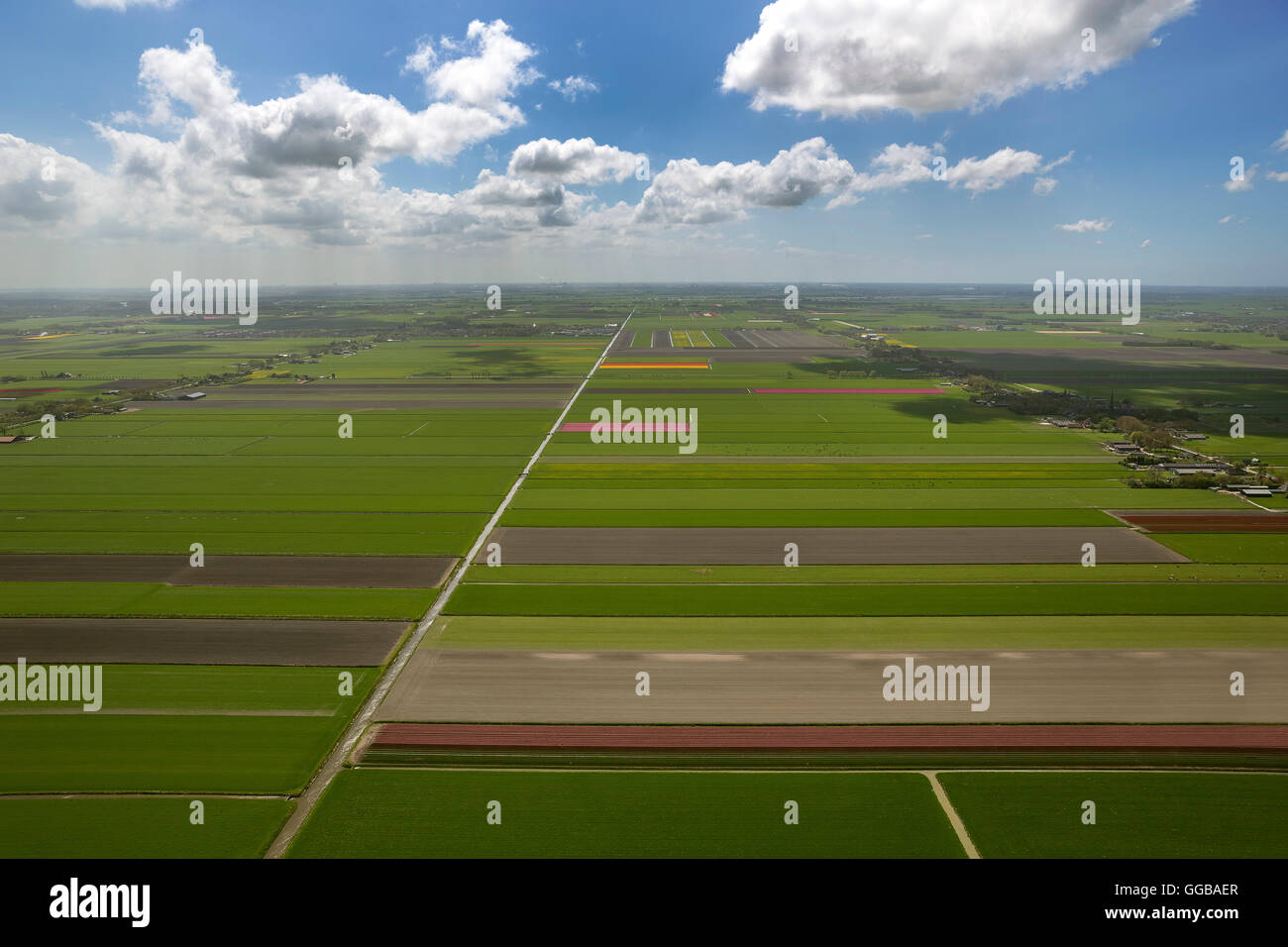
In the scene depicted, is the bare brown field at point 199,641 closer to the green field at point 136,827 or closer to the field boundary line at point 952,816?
the green field at point 136,827

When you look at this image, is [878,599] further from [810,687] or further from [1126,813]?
[1126,813]

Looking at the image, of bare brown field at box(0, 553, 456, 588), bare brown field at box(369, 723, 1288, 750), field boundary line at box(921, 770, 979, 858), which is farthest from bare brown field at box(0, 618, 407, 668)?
field boundary line at box(921, 770, 979, 858)

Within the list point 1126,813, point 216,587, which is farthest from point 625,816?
point 216,587

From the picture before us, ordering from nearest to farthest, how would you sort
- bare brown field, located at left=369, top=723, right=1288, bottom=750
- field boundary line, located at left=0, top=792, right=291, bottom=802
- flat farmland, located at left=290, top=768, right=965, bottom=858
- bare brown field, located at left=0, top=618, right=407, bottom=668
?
flat farmland, located at left=290, top=768, right=965, bottom=858
field boundary line, located at left=0, top=792, right=291, bottom=802
bare brown field, located at left=369, top=723, right=1288, bottom=750
bare brown field, located at left=0, top=618, right=407, bottom=668

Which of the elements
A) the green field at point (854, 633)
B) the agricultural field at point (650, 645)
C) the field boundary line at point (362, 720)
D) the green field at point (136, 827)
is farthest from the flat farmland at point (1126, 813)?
the green field at point (136, 827)

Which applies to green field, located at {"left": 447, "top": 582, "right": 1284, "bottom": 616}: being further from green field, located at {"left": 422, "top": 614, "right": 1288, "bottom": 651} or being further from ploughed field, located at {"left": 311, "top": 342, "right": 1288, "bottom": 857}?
green field, located at {"left": 422, "top": 614, "right": 1288, "bottom": 651}
